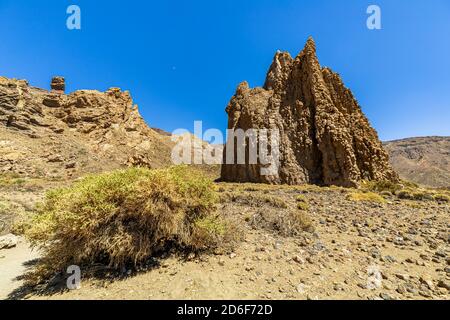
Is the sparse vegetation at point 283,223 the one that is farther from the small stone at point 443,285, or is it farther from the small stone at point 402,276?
Answer: the small stone at point 443,285

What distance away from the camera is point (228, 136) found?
2878cm

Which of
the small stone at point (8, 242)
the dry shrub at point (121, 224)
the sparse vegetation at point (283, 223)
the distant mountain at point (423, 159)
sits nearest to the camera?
the dry shrub at point (121, 224)

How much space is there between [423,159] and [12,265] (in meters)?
120

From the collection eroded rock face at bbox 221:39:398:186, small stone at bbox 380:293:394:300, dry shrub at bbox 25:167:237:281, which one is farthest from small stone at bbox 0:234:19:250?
eroded rock face at bbox 221:39:398:186

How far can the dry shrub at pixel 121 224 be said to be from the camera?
402 centimetres

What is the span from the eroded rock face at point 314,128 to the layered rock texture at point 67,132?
2302cm

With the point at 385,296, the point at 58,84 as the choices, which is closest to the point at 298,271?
the point at 385,296

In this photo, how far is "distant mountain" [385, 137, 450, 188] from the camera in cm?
6906

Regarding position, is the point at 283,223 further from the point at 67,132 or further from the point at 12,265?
the point at 67,132

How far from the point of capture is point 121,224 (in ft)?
13.8

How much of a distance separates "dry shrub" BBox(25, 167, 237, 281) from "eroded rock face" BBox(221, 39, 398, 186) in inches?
724

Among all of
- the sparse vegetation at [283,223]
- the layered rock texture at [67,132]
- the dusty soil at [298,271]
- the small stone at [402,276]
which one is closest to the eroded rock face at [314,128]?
the dusty soil at [298,271]

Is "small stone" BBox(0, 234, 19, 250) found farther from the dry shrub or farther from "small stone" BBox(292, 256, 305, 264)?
"small stone" BBox(292, 256, 305, 264)
